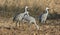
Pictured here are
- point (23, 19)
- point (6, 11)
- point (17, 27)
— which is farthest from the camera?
point (6, 11)

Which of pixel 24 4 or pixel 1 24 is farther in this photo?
pixel 24 4

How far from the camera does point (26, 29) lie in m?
9.53

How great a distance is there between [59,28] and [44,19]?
806 mm

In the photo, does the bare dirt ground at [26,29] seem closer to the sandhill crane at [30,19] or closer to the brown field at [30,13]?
the brown field at [30,13]

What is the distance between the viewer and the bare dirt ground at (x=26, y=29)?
927 centimetres

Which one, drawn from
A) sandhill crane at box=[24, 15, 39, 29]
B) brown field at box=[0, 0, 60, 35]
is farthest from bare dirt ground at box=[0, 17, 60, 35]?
sandhill crane at box=[24, 15, 39, 29]

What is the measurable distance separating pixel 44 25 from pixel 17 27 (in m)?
1.05

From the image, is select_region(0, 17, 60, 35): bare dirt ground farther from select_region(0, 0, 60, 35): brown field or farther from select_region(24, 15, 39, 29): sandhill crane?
select_region(24, 15, 39, 29): sandhill crane

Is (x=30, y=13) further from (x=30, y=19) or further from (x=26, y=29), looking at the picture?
(x=26, y=29)

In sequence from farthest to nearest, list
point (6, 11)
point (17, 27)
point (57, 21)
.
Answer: point (6, 11)
point (57, 21)
point (17, 27)

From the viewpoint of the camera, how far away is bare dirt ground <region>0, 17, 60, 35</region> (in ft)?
30.4

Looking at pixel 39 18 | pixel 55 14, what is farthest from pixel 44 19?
pixel 55 14

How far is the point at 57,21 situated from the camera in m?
11.1

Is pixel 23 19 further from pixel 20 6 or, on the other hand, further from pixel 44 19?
pixel 20 6
